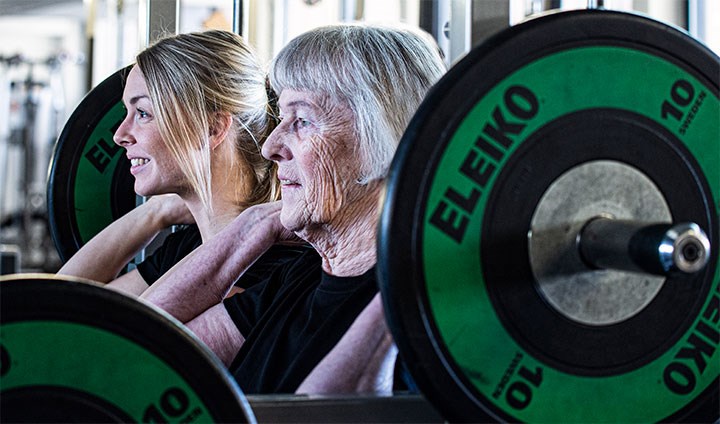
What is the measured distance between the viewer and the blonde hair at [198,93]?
181 centimetres

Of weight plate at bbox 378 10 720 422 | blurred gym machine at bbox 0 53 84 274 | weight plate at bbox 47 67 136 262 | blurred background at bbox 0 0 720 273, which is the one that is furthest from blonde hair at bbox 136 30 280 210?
blurred gym machine at bbox 0 53 84 274

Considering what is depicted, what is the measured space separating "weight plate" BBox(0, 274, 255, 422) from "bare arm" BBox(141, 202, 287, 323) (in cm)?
93

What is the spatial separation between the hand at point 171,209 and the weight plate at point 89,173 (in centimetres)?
6

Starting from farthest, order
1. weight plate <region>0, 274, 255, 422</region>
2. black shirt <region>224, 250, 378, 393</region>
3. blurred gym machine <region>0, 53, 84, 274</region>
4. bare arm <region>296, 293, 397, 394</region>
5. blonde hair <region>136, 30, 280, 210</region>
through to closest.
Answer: blurred gym machine <region>0, 53, 84, 274</region> < blonde hair <region>136, 30, 280, 210</region> < black shirt <region>224, 250, 378, 393</region> < bare arm <region>296, 293, 397, 394</region> < weight plate <region>0, 274, 255, 422</region>

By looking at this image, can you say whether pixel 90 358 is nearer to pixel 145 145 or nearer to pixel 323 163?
pixel 323 163

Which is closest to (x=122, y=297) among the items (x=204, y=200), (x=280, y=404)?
(x=280, y=404)

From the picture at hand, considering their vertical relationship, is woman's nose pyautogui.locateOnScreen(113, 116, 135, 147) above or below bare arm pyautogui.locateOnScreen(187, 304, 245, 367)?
above

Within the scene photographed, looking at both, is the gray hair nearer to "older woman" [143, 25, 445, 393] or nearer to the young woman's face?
"older woman" [143, 25, 445, 393]

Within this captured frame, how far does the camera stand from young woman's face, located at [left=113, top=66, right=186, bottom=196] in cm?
182

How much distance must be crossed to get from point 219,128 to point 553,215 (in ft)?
3.72

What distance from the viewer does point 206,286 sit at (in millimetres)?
1679

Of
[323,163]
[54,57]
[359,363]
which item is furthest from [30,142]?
[359,363]

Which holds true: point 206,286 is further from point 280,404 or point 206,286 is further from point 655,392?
point 655,392

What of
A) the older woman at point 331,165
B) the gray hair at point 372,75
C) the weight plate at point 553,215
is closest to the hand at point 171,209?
the older woman at point 331,165
